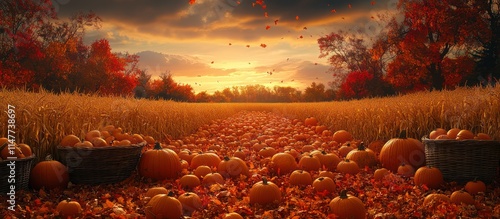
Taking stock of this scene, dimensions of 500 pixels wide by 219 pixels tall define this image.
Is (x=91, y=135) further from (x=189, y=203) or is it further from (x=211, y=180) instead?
(x=189, y=203)

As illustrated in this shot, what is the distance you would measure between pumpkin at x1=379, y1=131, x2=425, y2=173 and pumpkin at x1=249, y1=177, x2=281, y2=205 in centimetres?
260

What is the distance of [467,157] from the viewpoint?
5.16 metres

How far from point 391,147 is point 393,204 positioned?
6.87 ft

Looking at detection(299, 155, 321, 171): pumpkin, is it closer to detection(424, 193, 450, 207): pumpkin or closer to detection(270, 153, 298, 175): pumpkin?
detection(270, 153, 298, 175): pumpkin

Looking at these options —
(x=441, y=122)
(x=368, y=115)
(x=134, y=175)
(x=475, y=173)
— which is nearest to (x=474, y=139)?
(x=475, y=173)

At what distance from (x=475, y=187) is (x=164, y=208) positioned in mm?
3870

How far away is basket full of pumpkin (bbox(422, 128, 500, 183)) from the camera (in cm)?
513

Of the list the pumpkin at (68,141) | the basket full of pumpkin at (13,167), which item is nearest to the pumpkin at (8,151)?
the basket full of pumpkin at (13,167)

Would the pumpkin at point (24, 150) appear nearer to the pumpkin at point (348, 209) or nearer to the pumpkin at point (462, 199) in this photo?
the pumpkin at point (348, 209)

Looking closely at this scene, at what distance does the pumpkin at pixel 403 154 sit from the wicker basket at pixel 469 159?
760 mm

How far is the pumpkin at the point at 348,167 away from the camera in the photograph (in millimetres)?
5875

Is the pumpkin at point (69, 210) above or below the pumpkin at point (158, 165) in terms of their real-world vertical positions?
below

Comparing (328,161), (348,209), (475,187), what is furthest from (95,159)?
(475,187)

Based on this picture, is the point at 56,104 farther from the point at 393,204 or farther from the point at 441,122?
the point at 441,122
